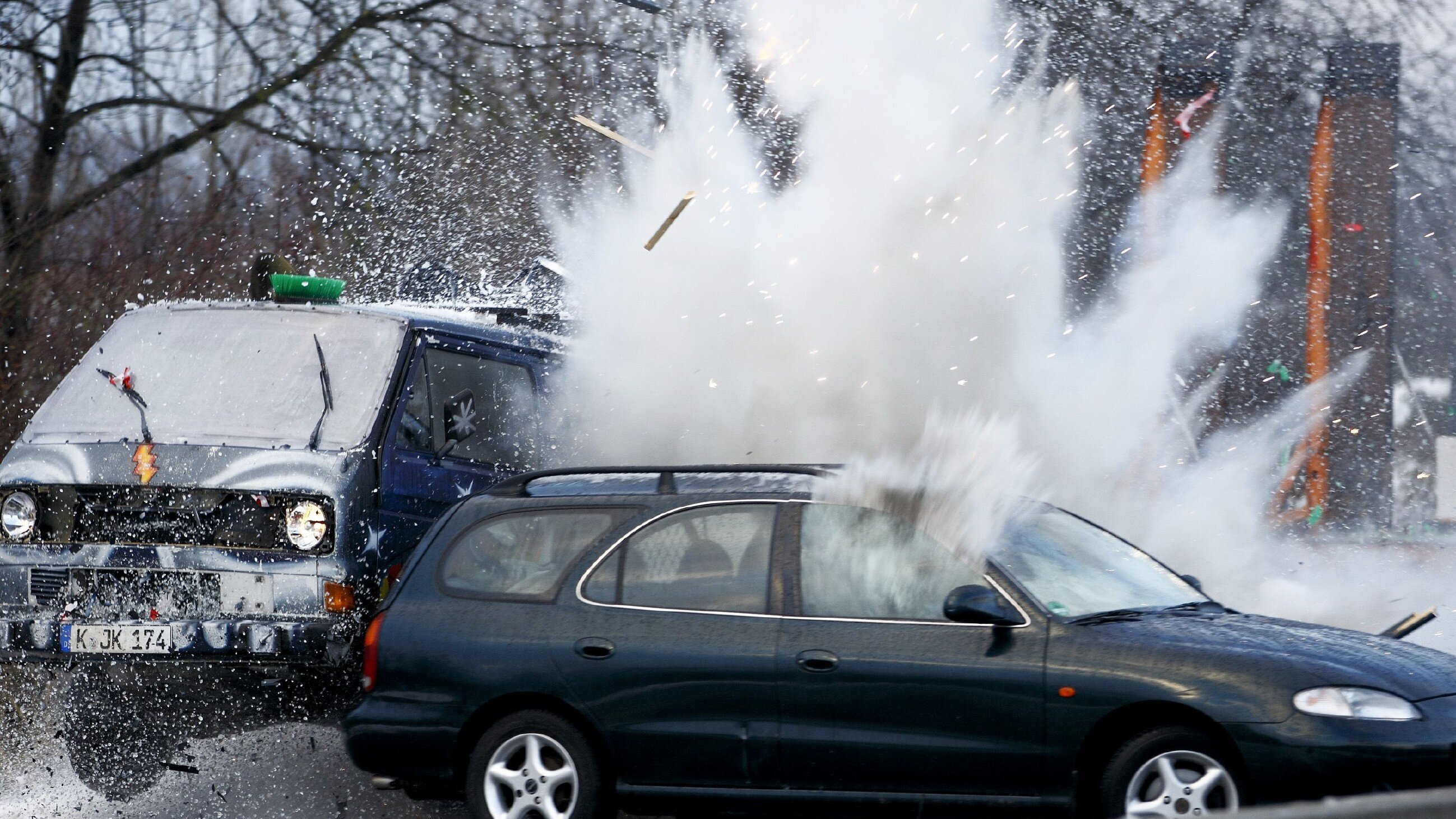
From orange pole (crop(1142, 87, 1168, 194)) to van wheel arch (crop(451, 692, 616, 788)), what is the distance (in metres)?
8.94

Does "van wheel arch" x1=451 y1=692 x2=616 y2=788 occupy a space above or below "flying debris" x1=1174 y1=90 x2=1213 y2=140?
below

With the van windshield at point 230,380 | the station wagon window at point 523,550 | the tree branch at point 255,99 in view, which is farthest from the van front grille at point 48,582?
the tree branch at point 255,99

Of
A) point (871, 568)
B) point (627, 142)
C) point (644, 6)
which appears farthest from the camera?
point (644, 6)

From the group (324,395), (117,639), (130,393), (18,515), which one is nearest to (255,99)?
(130,393)

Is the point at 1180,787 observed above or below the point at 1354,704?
below

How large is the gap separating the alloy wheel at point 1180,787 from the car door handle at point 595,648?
1.89 meters

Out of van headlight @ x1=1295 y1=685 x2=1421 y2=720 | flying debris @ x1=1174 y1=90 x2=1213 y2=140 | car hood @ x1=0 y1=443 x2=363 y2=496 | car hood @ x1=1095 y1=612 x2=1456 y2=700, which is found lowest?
van headlight @ x1=1295 y1=685 x2=1421 y2=720

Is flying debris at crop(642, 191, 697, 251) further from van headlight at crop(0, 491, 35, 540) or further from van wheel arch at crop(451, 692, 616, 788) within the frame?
van wheel arch at crop(451, 692, 616, 788)

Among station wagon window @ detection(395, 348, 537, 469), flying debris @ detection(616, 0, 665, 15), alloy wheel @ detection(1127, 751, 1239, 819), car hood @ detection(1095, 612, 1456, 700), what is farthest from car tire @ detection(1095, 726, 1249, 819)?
flying debris @ detection(616, 0, 665, 15)

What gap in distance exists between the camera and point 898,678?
17.6 feet

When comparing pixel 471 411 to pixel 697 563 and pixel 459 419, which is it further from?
pixel 697 563

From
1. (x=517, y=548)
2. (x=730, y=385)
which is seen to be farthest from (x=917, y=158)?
(x=517, y=548)

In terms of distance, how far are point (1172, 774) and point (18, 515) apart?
5314 millimetres

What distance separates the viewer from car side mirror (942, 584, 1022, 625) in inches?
208
